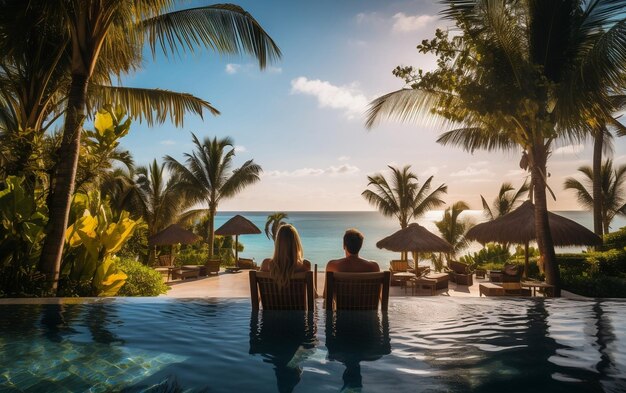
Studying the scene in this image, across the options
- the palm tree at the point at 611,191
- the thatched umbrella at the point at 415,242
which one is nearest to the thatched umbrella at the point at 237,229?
the thatched umbrella at the point at 415,242

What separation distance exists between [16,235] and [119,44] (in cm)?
437

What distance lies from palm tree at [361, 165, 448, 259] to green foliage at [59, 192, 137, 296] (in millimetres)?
15601

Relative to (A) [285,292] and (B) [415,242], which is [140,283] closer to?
(A) [285,292]

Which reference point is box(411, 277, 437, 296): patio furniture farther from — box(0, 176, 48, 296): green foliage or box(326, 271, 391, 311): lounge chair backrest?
box(0, 176, 48, 296): green foliage

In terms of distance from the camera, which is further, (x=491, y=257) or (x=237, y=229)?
(x=491, y=257)

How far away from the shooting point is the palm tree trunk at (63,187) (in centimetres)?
619

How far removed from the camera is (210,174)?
71.2ft

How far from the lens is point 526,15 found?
29.3 feet

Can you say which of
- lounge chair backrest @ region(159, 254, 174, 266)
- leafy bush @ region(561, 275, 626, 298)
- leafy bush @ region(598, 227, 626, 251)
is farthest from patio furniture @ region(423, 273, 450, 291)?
lounge chair backrest @ region(159, 254, 174, 266)

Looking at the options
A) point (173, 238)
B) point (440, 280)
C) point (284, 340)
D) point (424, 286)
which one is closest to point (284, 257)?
point (284, 340)

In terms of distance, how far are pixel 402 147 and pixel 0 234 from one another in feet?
43.6

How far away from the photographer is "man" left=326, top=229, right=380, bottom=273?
4905 mm

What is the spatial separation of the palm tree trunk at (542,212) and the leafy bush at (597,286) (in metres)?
1.87

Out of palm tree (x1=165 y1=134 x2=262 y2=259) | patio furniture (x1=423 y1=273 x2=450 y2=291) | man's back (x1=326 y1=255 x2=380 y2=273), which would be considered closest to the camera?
man's back (x1=326 y1=255 x2=380 y2=273)
